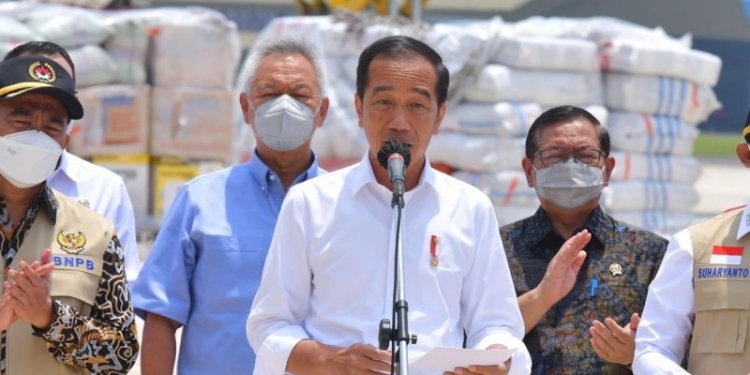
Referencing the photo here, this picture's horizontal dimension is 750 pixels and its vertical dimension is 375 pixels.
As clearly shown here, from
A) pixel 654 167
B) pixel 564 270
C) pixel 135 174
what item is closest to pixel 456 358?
pixel 564 270

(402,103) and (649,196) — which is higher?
(649,196)

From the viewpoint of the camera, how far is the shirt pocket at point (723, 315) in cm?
298

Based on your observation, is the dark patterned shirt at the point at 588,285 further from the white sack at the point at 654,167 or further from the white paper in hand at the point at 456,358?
the white sack at the point at 654,167

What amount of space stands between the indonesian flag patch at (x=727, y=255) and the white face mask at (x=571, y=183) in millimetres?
596

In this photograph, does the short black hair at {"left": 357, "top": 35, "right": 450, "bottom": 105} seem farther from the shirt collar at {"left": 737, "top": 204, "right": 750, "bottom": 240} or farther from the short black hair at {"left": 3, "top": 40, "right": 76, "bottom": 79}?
the short black hair at {"left": 3, "top": 40, "right": 76, "bottom": 79}

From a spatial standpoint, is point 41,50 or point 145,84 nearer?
point 41,50

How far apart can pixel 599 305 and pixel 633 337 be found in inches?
11.5

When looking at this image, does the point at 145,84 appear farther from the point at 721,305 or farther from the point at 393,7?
the point at 721,305

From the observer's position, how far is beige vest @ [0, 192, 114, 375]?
305 cm

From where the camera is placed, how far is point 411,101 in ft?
9.60

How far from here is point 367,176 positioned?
294cm

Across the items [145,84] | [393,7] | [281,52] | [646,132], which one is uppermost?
[393,7]

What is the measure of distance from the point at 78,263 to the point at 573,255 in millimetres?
1142

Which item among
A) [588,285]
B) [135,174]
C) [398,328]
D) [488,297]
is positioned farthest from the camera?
[135,174]
